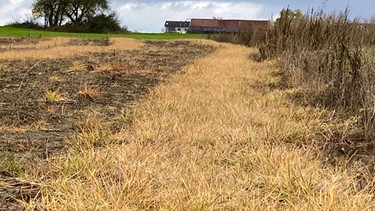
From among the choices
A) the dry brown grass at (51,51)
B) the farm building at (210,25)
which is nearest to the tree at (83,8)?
the farm building at (210,25)

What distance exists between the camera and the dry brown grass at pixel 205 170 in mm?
2031

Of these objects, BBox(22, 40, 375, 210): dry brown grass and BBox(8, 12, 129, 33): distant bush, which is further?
BBox(8, 12, 129, 33): distant bush

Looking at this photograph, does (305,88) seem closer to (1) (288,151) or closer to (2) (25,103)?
(1) (288,151)

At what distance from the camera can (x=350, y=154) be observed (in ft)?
9.71

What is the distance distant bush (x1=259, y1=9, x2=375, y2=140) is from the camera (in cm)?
399

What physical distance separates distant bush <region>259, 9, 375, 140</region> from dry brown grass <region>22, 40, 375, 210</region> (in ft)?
1.59

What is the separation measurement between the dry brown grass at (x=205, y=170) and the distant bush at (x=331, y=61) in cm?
49

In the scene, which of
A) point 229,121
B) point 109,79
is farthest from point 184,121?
point 109,79

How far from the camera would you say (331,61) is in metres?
5.47

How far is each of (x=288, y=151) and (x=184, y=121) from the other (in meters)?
1.10

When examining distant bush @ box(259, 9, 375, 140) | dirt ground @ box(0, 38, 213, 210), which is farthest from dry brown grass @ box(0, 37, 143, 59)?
distant bush @ box(259, 9, 375, 140)

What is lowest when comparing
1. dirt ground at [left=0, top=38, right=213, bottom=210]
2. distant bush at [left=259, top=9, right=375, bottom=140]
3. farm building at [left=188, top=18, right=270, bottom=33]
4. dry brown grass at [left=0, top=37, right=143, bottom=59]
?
dirt ground at [left=0, top=38, right=213, bottom=210]

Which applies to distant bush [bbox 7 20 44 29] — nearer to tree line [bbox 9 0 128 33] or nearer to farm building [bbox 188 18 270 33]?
tree line [bbox 9 0 128 33]

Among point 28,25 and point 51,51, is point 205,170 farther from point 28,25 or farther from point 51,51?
point 28,25
